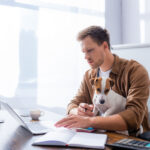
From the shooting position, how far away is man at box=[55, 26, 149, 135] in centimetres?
122

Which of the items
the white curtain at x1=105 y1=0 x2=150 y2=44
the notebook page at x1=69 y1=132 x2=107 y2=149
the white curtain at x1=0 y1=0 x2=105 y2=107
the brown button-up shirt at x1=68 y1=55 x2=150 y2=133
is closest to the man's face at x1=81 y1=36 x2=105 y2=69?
the brown button-up shirt at x1=68 y1=55 x2=150 y2=133

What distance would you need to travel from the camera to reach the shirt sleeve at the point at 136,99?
4.28 feet

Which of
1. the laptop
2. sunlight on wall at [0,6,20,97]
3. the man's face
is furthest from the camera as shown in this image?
sunlight on wall at [0,6,20,97]

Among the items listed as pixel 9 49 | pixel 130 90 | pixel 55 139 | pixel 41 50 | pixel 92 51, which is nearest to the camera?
pixel 55 139

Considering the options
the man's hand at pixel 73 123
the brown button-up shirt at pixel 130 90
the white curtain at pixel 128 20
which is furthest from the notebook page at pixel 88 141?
the white curtain at pixel 128 20

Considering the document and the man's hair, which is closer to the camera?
the document

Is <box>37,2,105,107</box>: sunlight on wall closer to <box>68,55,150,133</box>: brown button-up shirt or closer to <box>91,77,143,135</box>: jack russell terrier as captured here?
<box>68,55,150,133</box>: brown button-up shirt

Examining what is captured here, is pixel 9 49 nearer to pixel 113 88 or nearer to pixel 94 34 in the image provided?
pixel 94 34

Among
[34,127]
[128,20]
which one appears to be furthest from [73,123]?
[128,20]

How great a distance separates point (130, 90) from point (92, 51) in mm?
383

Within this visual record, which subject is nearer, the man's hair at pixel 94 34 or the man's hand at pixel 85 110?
the man's hand at pixel 85 110

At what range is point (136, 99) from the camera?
4.54 feet

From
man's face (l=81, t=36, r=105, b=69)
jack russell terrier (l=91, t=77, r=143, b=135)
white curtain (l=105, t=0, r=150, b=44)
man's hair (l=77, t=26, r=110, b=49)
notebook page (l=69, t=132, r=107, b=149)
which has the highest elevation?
white curtain (l=105, t=0, r=150, b=44)

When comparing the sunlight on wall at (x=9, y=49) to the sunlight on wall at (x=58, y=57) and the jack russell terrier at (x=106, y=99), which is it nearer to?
the sunlight on wall at (x=58, y=57)
